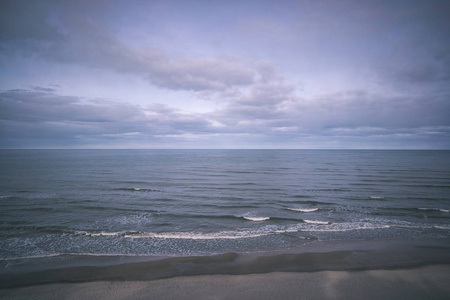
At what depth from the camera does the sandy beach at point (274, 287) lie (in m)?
6.02

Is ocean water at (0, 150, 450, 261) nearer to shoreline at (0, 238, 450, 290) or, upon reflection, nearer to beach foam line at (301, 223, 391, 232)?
beach foam line at (301, 223, 391, 232)

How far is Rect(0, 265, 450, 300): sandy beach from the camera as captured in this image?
602 centimetres

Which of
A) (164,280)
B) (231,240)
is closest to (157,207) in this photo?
(231,240)

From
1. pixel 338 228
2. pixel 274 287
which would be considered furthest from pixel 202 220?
pixel 338 228

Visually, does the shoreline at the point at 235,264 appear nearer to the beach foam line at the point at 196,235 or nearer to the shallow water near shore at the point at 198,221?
the shallow water near shore at the point at 198,221

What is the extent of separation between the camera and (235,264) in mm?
8000

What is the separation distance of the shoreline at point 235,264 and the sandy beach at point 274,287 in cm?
33

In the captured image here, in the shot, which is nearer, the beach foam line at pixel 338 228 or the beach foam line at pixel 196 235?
the beach foam line at pixel 196 235

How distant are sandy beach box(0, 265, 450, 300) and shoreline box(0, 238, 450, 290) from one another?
331mm

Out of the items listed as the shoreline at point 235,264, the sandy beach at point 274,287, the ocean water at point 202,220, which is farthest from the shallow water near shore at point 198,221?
the sandy beach at point 274,287

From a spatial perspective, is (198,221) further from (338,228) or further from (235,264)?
(338,228)

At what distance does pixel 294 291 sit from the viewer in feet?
20.2

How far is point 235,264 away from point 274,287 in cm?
201

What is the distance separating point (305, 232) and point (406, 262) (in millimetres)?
4446
